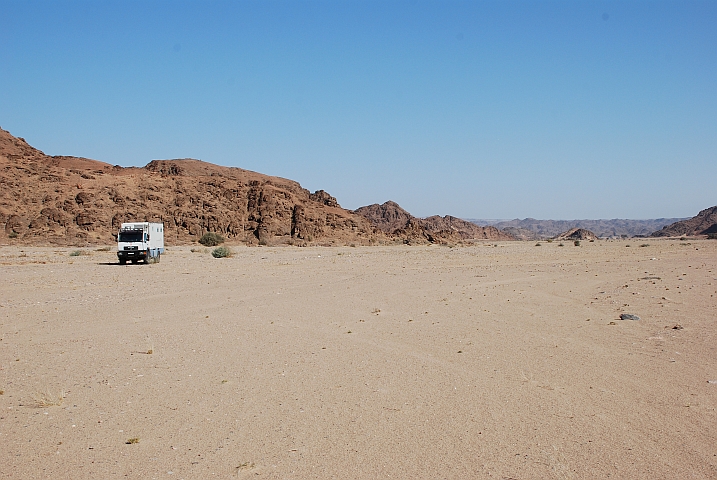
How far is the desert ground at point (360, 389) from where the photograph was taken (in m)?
5.89

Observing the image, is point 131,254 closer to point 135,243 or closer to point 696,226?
point 135,243

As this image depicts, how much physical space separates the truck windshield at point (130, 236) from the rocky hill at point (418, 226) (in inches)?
2008

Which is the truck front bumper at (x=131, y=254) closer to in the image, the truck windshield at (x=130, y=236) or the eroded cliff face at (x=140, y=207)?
the truck windshield at (x=130, y=236)

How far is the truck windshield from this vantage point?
34.9 meters

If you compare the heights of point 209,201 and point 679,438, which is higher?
point 209,201

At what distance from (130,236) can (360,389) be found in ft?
98.3

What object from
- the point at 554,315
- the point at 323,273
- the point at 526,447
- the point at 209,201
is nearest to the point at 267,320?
the point at 554,315

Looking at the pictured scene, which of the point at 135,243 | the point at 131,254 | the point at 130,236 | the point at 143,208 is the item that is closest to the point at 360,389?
the point at 135,243

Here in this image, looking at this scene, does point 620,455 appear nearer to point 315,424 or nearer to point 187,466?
point 315,424

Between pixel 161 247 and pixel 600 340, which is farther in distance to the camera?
pixel 161 247

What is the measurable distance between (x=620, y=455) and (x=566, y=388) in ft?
7.93

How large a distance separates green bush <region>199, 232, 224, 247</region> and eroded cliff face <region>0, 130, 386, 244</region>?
3621 millimetres

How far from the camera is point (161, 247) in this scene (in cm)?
4003

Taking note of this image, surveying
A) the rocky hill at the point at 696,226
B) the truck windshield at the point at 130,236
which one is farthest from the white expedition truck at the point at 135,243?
the rocky hill at the point at 696,226
